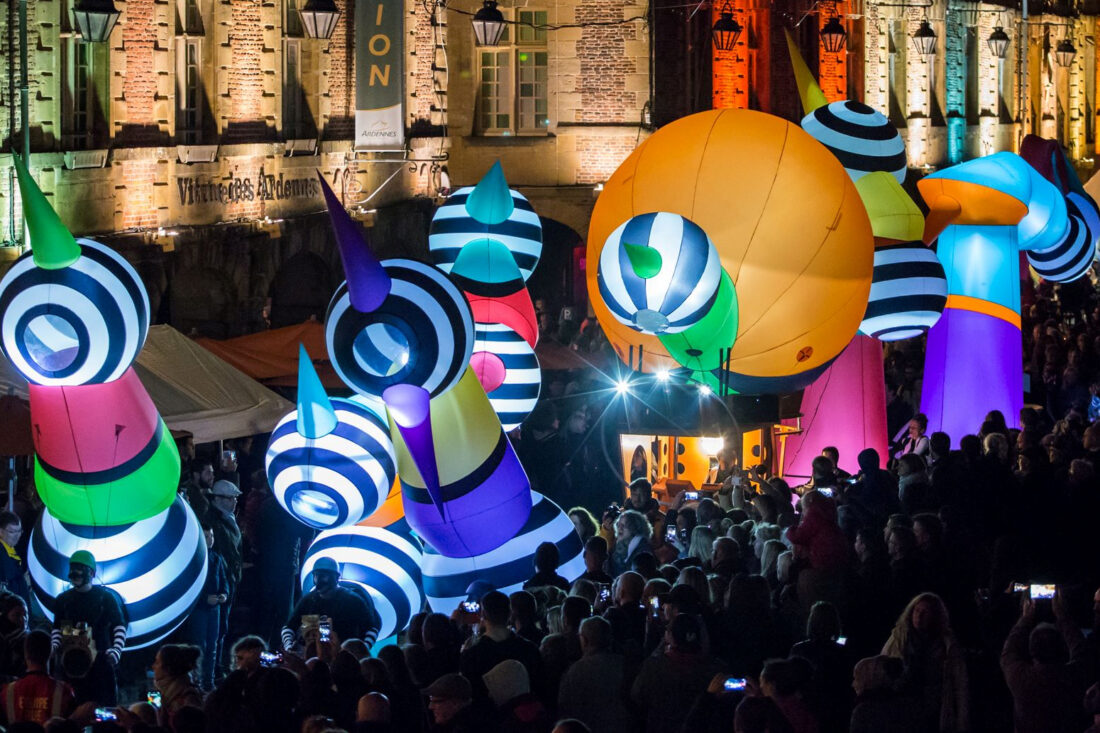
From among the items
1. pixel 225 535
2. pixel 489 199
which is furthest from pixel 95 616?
pixel 489 199

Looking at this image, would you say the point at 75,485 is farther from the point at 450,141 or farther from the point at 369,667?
the point at 450,141

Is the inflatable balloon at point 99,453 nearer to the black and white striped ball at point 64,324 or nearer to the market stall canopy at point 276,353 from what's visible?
the black and white striped ball at point 64,324

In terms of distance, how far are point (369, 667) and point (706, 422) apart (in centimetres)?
643

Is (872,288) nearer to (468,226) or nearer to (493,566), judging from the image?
(468,226)

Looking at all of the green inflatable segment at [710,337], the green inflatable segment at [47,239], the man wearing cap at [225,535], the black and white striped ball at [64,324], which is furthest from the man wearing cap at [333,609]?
the green inflatable segment at [710,337]

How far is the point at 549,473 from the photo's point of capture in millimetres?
18391

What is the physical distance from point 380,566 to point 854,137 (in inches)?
220

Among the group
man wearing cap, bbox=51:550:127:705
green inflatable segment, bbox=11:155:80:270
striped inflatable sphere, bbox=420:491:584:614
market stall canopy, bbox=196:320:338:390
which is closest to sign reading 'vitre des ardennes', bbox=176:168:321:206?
market stall canopy, bbox=196:320:338:390

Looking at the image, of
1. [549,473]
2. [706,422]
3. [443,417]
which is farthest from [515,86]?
[443,417]

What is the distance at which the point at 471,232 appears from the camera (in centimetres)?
1379

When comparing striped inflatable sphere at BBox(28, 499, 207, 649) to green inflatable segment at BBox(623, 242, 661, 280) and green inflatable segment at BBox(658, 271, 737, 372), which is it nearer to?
green inflatable segment at BBox(623, 242, 661, 280)

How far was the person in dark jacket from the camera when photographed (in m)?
11.2

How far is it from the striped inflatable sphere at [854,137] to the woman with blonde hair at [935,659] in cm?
679

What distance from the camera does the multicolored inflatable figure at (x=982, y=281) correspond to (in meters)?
16.4
